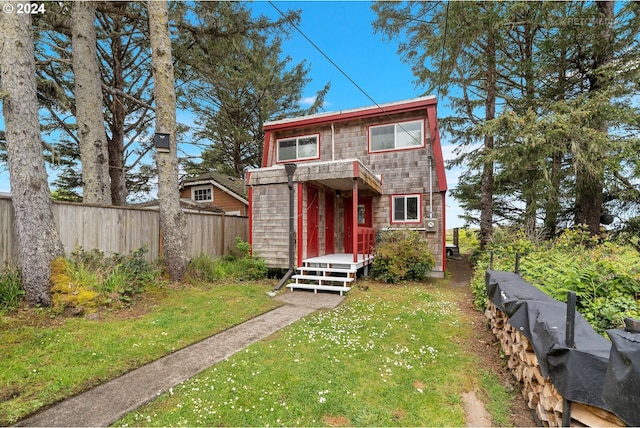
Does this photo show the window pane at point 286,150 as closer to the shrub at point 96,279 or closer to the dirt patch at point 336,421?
the shrub at point 96,279

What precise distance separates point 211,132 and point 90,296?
1492cm

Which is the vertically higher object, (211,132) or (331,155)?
(211,132)

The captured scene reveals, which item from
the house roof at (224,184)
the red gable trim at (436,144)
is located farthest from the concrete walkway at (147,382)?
the house roof at (224,184)

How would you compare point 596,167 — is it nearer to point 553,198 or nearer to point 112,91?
point 553,198

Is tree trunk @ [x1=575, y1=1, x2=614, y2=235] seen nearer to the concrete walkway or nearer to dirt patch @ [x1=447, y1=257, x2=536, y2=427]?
dirt patch @ [x1=447, y1=257, x2=536, y2=427]

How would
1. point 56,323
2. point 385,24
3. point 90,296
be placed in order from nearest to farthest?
1. point 56,323
2. point 90,296
3. point 385,24

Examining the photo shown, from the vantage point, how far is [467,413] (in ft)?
8.41

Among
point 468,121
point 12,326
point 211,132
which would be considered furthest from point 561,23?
point 211,132

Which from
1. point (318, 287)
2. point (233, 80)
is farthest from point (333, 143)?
point (318, 287)

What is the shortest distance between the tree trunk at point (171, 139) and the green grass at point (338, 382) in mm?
3939

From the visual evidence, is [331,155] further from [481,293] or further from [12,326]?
[12,326]

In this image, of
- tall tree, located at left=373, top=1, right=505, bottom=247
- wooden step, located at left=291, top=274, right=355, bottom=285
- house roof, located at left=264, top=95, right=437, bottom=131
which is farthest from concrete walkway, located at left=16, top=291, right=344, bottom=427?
tall tree, located at left=373, top=1, right=505, bottom=247

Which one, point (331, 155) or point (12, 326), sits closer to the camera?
point (12, 326)

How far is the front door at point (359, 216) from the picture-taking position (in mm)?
10461
